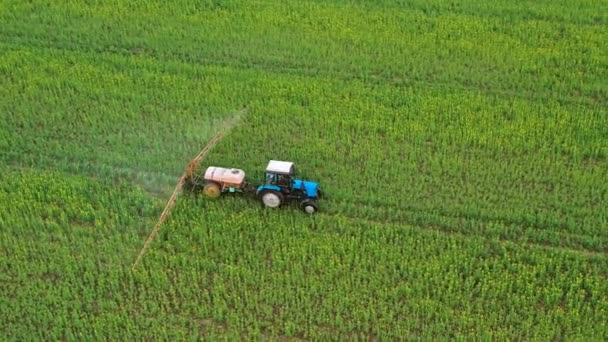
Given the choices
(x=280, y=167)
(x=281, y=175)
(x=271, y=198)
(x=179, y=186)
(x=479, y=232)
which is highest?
(x=280, y=167)

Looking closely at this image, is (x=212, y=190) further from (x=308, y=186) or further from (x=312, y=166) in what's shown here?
(x=312, y=166)

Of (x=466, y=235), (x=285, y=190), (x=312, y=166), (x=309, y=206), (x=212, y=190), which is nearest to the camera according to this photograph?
(x=466, y=235)

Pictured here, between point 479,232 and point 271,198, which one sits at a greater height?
point 479,232

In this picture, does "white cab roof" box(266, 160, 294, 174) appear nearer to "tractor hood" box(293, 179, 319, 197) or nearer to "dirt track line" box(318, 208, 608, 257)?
"tractor hood" box(293, 179, 319, 197)

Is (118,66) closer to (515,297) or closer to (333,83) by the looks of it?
(333,83)

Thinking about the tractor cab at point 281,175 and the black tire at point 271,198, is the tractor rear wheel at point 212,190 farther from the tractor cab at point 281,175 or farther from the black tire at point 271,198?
the tractor cab at point 281,175

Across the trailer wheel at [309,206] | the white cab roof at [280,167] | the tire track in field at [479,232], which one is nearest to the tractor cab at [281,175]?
the white cab roof at [280,167]

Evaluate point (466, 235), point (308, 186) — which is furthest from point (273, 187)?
point (466, 235)
